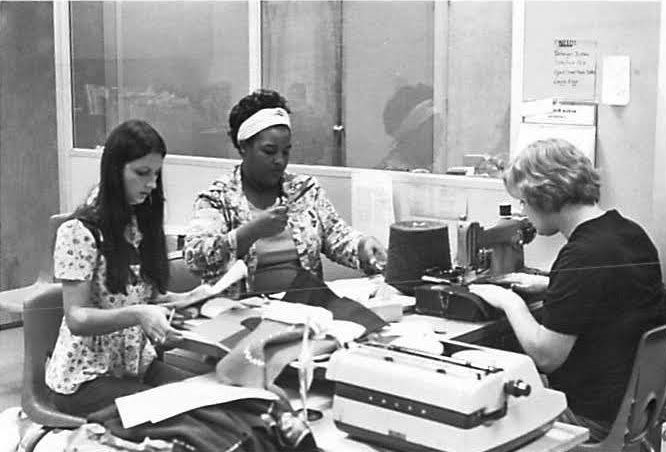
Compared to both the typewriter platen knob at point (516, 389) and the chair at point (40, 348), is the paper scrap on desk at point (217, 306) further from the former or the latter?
the typewriter platen knob at point (516, 389)

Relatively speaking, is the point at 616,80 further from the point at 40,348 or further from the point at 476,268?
the point at 40,348

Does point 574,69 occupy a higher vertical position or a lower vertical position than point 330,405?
higher

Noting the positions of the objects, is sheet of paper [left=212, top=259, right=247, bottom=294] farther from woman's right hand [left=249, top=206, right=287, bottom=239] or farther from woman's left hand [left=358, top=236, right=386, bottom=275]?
woman's left hand [left=358, top=236, right=386, bottom=275]

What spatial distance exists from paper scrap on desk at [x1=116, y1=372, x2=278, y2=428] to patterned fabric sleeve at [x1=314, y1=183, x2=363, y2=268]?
2.88 ft

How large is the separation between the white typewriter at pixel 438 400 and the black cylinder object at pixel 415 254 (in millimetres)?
674

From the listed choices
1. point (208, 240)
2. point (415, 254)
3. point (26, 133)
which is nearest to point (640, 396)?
point (415, 254)

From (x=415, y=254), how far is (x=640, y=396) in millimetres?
547

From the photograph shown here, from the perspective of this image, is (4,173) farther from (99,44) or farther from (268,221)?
(268,221)

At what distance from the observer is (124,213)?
1815 mm

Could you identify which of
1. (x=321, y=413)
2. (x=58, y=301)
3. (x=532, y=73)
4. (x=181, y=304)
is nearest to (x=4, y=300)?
(x=58, y=301)

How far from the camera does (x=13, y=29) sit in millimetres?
1877

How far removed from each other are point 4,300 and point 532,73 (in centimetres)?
158

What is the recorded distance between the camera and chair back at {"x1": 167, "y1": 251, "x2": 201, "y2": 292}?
1.92m

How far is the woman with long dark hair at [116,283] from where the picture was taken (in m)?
1.79
